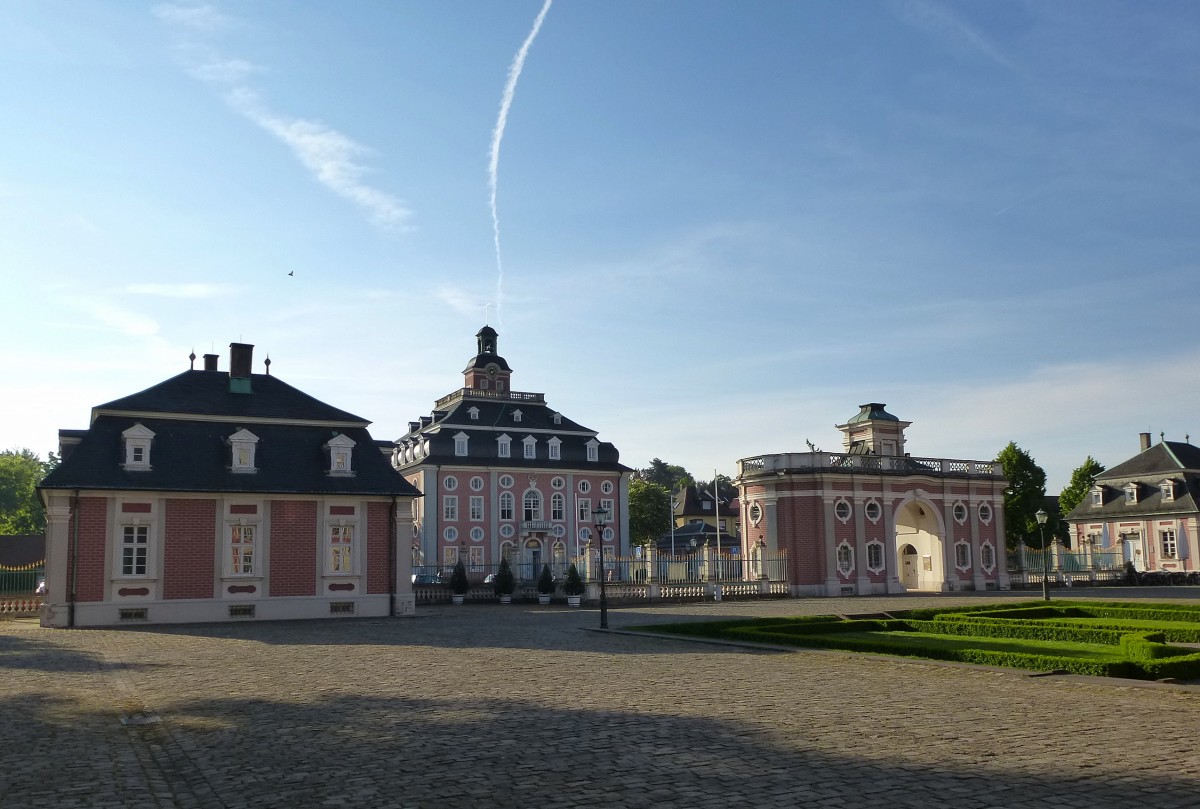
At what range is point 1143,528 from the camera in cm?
6378

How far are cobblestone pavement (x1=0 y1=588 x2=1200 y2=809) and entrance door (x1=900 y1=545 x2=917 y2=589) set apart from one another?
36.9 metres

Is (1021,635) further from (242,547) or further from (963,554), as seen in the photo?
(963,554)

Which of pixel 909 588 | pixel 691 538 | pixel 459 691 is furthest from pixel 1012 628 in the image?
pixel 691 538

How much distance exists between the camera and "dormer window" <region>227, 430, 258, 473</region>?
3375 centimetres

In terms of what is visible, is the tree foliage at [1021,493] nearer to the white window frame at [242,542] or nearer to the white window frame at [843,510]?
the white window frame at [843,510]

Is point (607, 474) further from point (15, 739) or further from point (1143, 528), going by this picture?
point (15, 739)

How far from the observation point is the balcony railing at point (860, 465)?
157ft

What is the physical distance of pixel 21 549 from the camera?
224ft

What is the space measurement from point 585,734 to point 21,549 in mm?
69756

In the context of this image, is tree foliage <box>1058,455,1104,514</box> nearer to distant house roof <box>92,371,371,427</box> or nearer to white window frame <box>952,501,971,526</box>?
white window frame <box>952,501,971,526</box>

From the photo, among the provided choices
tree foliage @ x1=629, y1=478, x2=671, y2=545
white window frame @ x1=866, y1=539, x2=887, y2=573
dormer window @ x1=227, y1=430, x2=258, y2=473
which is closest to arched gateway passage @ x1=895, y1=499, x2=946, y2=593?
white window frame @ x1=866, y1=539, x2=887, y2=573

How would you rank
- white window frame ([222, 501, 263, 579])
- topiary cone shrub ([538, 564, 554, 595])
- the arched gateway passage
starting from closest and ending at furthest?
1. white window frame ([222, 501, 263, 579])
2. topiary cone shrub ([538, 564, 554, 595])
3. the arched gateway passage

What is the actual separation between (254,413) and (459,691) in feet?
76.7

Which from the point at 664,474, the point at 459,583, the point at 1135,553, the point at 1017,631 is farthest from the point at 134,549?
the point at 664,474
